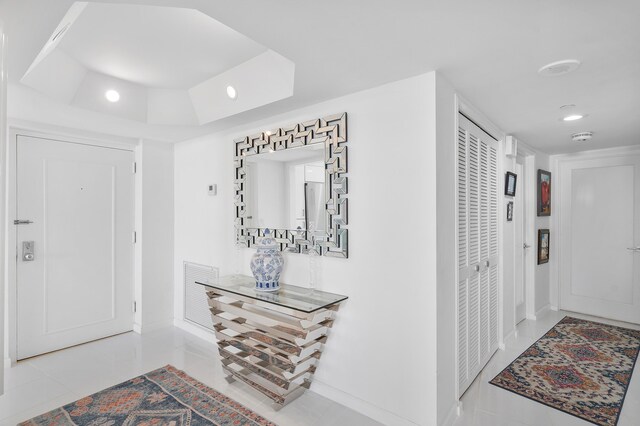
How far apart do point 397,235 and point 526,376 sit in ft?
5.73

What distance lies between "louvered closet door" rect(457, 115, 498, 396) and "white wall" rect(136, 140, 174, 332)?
10.1ft

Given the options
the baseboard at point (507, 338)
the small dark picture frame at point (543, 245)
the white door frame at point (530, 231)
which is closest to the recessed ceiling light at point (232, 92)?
the baseboard at point (507, 338)

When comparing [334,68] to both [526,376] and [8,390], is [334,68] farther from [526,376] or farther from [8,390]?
[8,390]

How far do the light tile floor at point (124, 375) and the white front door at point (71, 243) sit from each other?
25 centimetres

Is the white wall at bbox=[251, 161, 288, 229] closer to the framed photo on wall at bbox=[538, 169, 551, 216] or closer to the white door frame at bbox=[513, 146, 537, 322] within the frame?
the white door frame at bbox=[513, 146, 537, 322]

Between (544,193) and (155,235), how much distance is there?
4728 mm

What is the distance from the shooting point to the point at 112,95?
9.03 ft

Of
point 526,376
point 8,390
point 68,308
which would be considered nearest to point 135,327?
point 68,308

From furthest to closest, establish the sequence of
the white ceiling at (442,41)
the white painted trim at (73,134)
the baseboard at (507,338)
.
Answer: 1. the baseboard at (507,338)
2. the white painted trim at (73,134)
3. the white ceiling at (442,41)

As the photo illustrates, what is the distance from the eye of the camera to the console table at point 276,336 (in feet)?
7.21

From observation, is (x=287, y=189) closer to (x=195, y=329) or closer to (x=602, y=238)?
(x=195, y=329)

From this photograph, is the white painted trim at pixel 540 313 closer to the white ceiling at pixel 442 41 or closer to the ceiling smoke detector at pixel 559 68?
the white ceiling at pixel 442 41

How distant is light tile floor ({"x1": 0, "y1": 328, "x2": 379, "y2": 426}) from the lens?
7.31 feet

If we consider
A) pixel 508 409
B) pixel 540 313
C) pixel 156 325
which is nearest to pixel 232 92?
→ pixel 156 325
